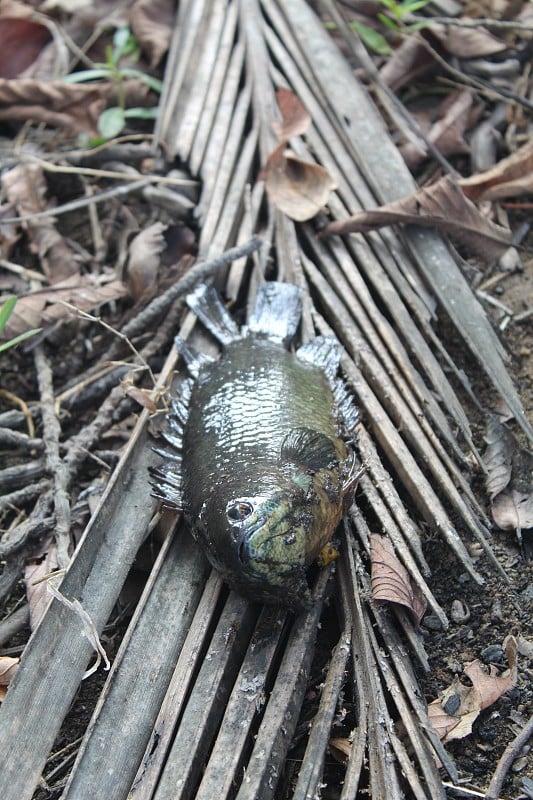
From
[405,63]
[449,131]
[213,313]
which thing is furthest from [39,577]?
[405,63]

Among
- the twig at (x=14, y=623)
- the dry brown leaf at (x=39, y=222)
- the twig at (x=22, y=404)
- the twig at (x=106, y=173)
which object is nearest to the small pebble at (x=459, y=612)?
the twig at (x=14, y=623)

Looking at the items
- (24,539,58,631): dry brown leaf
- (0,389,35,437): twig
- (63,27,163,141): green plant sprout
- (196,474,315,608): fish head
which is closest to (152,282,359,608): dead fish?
(196,474,315,608): fish head

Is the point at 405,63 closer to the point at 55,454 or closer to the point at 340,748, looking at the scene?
the point at 55,454

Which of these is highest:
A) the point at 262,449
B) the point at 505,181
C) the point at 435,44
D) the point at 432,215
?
the point at 435,44

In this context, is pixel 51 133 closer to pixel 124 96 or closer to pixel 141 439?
pixel 124 96

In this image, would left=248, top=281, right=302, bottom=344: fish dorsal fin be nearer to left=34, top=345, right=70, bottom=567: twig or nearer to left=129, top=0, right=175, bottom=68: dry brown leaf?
left=34, top=345, right=70, bottom=567: twig

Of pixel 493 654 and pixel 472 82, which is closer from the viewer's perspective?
pixel 493 654

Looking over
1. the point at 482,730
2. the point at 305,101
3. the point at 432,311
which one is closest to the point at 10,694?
the point at 482,730
